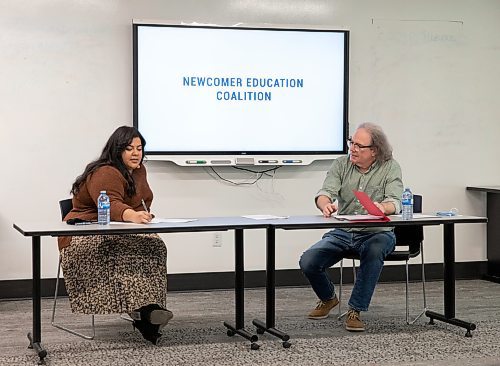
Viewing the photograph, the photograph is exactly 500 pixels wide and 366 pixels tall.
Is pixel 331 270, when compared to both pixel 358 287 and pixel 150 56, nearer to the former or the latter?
pixel 358 287

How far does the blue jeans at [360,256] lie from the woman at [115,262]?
973 millimetres

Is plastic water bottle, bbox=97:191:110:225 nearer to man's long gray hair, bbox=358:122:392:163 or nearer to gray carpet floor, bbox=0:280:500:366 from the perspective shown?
gray carpet floor, bbox=0:280:500:366

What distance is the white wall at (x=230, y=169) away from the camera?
5.92m

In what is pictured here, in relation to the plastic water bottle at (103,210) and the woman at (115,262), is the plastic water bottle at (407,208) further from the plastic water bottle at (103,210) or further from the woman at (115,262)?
the plastic water bottle at (103,210)

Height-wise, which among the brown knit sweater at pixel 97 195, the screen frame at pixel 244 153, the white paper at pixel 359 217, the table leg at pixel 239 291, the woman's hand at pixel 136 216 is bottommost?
the table leg at pixel 239 291

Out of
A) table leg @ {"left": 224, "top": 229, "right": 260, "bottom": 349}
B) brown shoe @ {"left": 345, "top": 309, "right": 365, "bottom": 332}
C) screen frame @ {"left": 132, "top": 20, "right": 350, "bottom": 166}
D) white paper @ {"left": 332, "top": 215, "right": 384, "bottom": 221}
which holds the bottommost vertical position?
brown shoe @ {"left": 345, "top": 309, "right": 365, "bottom": 332}

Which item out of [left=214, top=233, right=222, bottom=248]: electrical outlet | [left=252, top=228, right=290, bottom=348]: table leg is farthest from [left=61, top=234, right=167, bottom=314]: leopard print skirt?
[left=214, top=233, right=222, bottom=248]: electrical outlet

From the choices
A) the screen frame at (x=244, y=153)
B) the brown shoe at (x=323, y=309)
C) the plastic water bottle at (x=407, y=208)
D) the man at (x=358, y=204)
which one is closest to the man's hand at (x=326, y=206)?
the man at (x=358, y=204)

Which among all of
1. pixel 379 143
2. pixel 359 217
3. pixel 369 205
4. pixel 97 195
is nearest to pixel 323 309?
pixel 359 217

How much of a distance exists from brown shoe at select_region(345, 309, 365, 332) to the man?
1.3 inches

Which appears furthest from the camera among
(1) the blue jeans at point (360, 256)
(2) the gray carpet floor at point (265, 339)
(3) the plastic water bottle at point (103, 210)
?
(1) the blue jeans at point (360, 256)

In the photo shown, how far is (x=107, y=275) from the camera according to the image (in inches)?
177

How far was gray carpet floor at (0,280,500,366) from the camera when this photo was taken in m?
4.22

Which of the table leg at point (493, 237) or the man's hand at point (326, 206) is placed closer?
the man's hand at point (326, 206)
